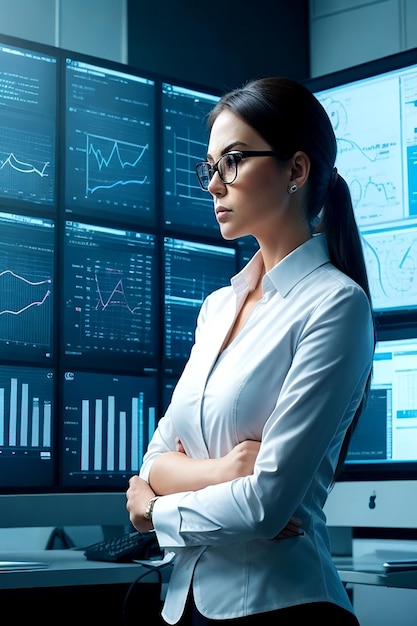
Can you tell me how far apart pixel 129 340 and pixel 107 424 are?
0.22m

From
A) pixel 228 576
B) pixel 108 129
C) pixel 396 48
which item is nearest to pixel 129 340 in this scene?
pixel 108 129

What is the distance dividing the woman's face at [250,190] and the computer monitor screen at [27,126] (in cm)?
83

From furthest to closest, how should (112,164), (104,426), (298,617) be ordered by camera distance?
(112,164), (104,426), (298,617)

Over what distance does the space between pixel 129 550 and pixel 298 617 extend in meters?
0.80

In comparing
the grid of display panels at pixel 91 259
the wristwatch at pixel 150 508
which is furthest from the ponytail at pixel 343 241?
the grid of display panels at pixel 91 259

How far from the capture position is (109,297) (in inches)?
93.7

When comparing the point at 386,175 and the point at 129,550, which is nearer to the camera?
the point at 129,550

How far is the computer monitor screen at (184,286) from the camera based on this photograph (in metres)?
2.50

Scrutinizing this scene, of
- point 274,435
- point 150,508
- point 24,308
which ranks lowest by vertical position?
point 150,508

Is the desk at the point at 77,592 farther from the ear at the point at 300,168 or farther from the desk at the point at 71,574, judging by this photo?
the ear at the point at 300,168

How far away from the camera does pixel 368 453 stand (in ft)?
7.80

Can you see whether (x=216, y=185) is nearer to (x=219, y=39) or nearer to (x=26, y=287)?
(x=26, y=287)

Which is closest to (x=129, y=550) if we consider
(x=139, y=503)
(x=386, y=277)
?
(x=139, y=503)

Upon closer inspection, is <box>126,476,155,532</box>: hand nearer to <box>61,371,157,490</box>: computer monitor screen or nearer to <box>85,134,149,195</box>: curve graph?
<box>61,371,157,490</box>: computer monitor screen
